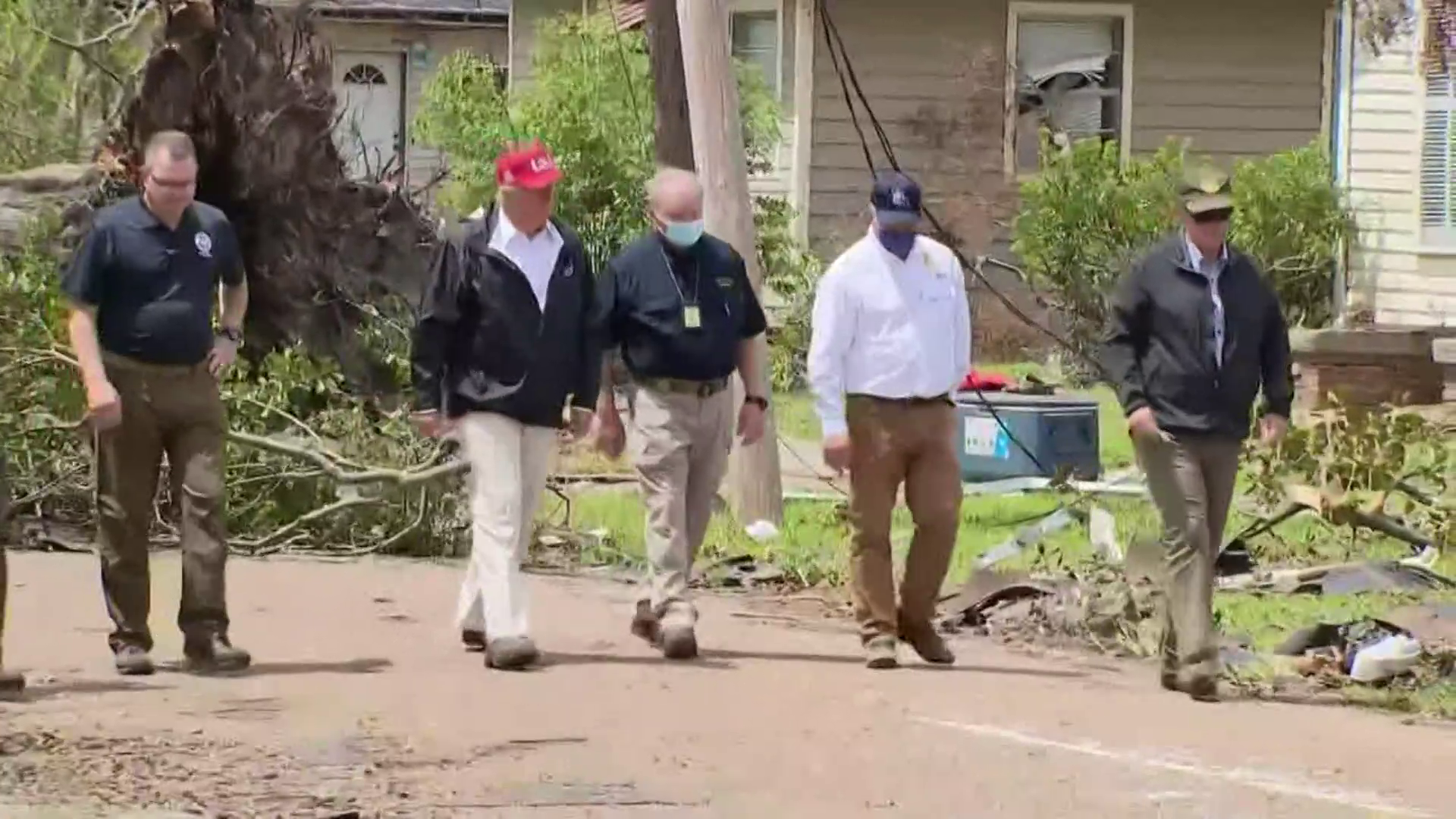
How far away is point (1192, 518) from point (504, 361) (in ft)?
8.43

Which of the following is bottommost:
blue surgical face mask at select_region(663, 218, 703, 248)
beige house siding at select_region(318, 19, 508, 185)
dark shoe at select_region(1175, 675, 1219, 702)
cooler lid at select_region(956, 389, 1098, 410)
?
dark shoe at select_region(1175, 675, 1219, 702)

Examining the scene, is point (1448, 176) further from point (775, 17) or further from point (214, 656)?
point (214, 656)

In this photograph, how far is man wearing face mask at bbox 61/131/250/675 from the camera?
30.1ft

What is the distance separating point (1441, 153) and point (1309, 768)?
14.7m

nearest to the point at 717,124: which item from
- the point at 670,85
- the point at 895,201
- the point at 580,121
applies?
the point at 670,85

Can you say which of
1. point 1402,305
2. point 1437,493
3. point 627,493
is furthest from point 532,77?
point 1437,493

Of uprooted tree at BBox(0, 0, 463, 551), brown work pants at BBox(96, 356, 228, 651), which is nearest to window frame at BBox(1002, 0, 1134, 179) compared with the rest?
uprooted tree at BBox(0, 0, 463, 551)

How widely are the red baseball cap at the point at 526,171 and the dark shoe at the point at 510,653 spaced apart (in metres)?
1.67

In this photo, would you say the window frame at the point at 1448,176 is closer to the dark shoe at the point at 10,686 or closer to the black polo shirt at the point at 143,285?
the black polo shirt at the point at 143,285

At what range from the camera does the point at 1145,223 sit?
2231 cm

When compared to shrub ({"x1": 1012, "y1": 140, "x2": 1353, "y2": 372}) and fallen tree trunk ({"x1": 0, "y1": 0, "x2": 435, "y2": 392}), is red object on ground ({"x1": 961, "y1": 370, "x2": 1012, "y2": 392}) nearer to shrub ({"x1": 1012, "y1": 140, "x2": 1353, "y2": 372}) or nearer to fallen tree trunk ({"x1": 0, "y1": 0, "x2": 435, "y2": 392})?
fallen tree trunk ({"x1": 0, "y1": 0, "x2": 435, "y2": 392})

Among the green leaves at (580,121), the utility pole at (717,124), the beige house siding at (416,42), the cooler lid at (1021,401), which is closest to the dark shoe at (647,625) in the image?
the utility pole at (717,124)

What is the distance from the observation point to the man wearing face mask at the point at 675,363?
31.9 feet

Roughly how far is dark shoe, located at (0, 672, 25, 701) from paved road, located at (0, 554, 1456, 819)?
0.29 feet
